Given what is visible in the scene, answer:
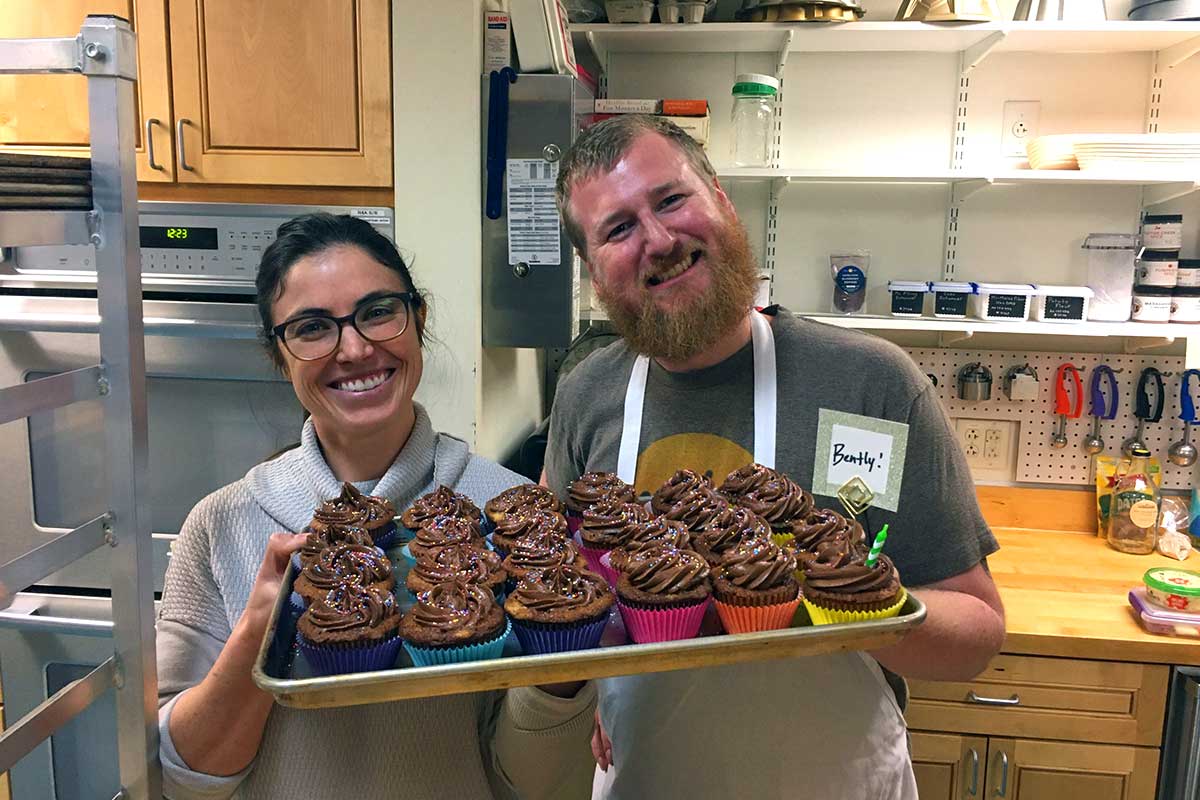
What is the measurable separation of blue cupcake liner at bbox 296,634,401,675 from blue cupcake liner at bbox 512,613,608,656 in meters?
0.17

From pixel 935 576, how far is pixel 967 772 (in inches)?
48.8

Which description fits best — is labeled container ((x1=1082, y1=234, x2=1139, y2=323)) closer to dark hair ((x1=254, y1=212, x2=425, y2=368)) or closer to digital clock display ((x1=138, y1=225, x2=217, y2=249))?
dark hair ((x1=254, y1=212, x2=425, y2=368))

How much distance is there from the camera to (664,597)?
3.87 feet

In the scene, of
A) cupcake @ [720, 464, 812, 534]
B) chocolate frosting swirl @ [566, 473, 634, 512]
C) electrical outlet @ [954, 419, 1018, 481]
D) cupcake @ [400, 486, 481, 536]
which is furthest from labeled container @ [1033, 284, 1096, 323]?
cupcake @ [400, 486, 481, 536]

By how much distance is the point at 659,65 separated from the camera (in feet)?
9.93

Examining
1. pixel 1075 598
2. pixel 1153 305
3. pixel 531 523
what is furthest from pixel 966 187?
pixel 531 523

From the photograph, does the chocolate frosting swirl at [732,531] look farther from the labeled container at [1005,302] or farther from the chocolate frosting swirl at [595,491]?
the labeled container at [1005,302]

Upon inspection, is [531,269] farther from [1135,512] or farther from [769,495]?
[1135,512]

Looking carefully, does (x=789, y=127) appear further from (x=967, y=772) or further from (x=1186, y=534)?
(x=967, y=772)

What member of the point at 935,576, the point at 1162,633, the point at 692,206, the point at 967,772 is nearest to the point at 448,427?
the point at 692,206

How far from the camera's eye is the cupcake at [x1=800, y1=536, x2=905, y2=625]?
1.12m

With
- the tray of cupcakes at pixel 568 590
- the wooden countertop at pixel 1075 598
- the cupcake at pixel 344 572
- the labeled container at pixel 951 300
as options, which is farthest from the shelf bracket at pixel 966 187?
the cupcake at pixel 344 572

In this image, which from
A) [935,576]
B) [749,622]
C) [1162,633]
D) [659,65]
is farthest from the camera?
[659,65]

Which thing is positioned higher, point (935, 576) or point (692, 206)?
point (692, 206)
